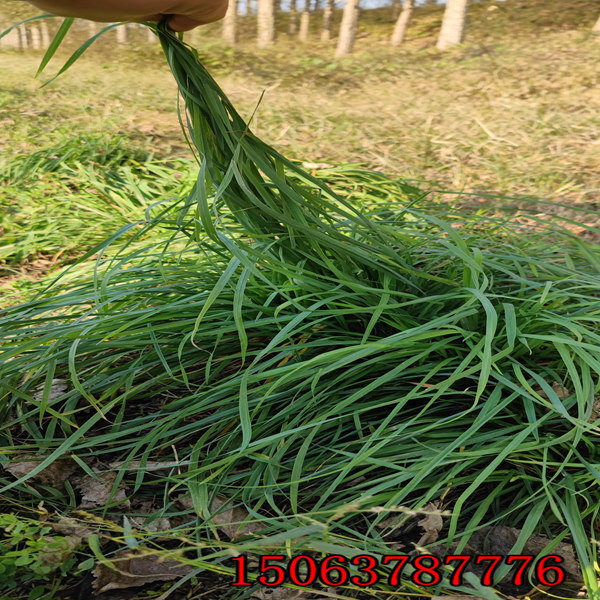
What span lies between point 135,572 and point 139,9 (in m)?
1.01

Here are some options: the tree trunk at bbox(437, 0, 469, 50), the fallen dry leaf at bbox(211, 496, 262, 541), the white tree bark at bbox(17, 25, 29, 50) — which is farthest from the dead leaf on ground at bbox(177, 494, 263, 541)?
the white tree bark at bbox(17, 25, 29, 50)

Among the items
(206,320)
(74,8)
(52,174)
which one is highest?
(74,8)

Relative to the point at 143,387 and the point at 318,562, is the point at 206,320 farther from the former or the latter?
the point at 318,562

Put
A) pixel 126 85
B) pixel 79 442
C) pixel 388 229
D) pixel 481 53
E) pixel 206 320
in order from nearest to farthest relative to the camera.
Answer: pixel 79 442, pixel 206 320, pixel 388 229, pixel 126 85, pixel 481 53

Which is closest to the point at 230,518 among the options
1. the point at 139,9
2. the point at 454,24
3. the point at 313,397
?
the point at 313,397

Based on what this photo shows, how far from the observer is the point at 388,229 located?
174cm

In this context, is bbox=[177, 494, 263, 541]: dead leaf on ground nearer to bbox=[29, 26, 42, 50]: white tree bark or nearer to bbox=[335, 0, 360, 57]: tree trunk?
bbox=[335, 0, 360, 57]: tree trunk

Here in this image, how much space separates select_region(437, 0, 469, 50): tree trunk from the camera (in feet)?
22.3

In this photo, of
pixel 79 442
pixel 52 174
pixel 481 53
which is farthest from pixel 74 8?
pixel 481 53

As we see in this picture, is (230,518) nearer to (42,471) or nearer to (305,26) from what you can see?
(42,471)

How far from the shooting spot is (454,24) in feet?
22.5

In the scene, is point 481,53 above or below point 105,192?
above

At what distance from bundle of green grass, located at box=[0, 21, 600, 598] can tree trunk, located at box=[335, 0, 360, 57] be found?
20.7ft

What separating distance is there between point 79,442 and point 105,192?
2.00 metres
